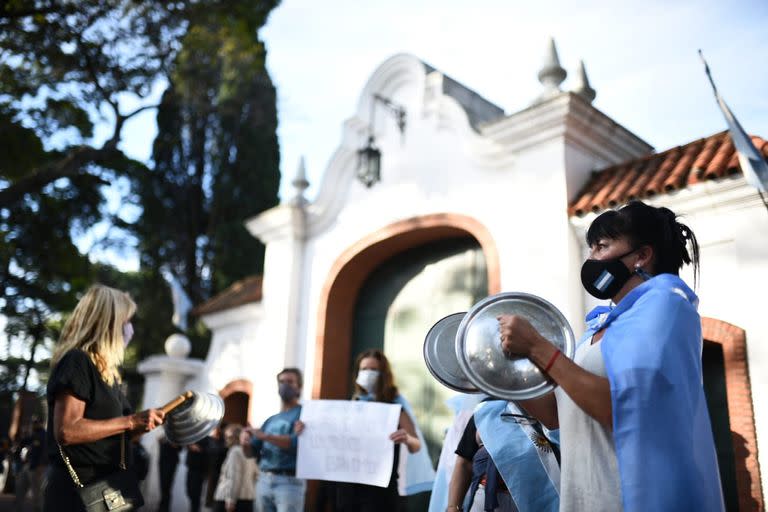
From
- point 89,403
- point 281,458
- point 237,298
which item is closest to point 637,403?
point 89,403

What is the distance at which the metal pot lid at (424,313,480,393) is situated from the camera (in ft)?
9.42

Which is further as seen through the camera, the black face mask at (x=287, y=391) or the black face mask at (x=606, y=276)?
the black face mask at (x=287, y=391)

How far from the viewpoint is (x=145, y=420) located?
3.08 metres

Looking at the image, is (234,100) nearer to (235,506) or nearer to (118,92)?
(118,92)

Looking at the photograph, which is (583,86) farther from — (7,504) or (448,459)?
(7,504)

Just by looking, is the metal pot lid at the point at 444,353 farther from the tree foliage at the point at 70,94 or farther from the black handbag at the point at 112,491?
the tree foliage at the point at 70,94

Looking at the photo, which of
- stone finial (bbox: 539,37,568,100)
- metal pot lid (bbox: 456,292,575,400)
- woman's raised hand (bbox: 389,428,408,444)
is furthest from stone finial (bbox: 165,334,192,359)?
metal pot lid (bbox: 456,292,575,400)

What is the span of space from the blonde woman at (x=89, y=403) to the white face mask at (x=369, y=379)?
2295 mm

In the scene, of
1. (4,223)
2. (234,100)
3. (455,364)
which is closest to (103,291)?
(455,364)

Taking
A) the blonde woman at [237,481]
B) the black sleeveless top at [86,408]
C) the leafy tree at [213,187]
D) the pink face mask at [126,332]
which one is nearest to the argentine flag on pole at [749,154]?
the pink face mask at [126,332]

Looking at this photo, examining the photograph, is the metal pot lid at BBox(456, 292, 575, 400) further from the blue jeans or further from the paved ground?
the paved ground

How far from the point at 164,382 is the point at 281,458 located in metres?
8.00

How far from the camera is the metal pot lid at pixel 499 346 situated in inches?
84.8

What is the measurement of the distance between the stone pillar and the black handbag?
965cm
